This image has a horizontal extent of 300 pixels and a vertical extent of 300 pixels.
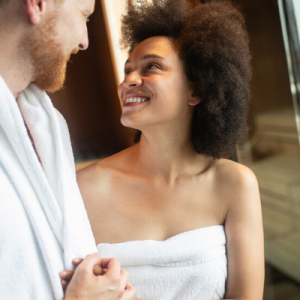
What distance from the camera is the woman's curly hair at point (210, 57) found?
1141 mm

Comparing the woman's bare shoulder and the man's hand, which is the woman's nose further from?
the man's hand

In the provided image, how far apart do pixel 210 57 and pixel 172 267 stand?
2.34 ft

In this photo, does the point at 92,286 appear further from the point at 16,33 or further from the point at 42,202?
the point at 16,33

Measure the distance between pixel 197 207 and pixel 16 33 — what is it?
0.78m

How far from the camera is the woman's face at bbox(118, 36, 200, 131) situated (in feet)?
3.52

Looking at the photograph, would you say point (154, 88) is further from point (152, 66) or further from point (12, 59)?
point (12, 59)

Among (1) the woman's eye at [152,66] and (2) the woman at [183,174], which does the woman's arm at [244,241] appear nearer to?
(2) the woman at [183,174]

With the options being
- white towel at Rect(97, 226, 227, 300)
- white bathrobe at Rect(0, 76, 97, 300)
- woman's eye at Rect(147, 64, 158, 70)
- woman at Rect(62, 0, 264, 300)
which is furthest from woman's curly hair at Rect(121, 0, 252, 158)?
white bathrobe at Rect(0, 76, 97, 300)

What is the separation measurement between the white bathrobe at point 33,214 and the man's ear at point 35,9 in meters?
0.15

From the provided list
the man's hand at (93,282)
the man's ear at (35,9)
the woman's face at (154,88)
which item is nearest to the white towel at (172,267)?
the man's hand at (93,282)

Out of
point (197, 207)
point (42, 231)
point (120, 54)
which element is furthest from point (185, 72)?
point (42, 231)

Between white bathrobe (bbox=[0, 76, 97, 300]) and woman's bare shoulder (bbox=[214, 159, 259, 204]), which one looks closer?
white bathrobe (bbox=[0, 76, 97, 300])

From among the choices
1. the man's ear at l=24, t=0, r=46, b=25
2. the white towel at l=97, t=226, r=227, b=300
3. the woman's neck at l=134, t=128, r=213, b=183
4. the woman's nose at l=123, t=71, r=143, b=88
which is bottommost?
the white towel at l=97, t=226, r=227, b=300

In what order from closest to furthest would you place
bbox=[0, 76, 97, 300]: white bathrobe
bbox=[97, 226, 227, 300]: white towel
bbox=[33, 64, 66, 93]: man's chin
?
1. bbox=[0, 76, 97, 300]: white bathrobe
2. bbox=[33, 64, 66, 93]: man's chin
3. bbox=[97, 226, 227, 300]: white towel
